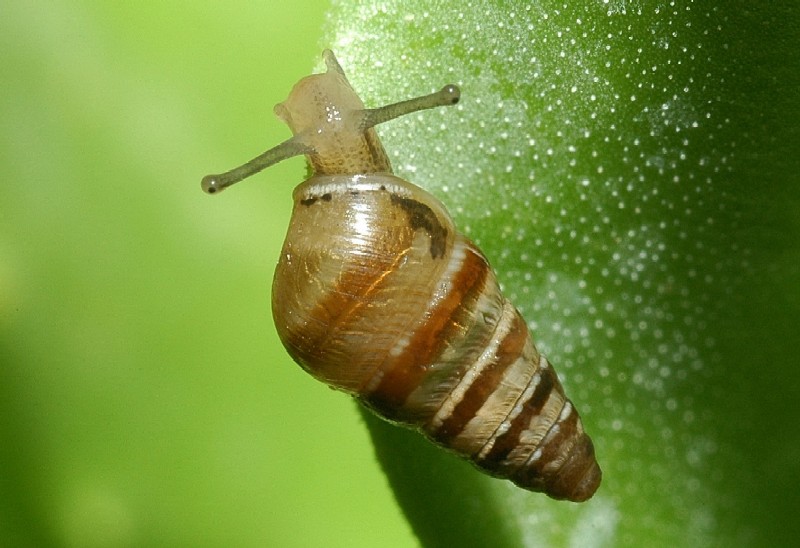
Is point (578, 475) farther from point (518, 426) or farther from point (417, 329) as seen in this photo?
point (417, 329)

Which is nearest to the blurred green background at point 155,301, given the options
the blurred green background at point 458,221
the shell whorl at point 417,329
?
the blurred green background at point 458,221

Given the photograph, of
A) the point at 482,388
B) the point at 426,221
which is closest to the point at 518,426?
the point at 482,388

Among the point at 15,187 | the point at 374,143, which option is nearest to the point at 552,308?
the point at 374,143

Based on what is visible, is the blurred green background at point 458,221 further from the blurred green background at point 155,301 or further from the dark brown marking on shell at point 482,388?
the dark brown marking on shell at point 482,388

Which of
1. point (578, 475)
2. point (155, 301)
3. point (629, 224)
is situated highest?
point (155, 301)

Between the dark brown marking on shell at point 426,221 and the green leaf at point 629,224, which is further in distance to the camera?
the green leaf at point 629,224

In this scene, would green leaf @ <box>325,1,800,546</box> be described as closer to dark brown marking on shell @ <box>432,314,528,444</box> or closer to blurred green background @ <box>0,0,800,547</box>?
blurred green background @ <box>0,0,800,547</box>
